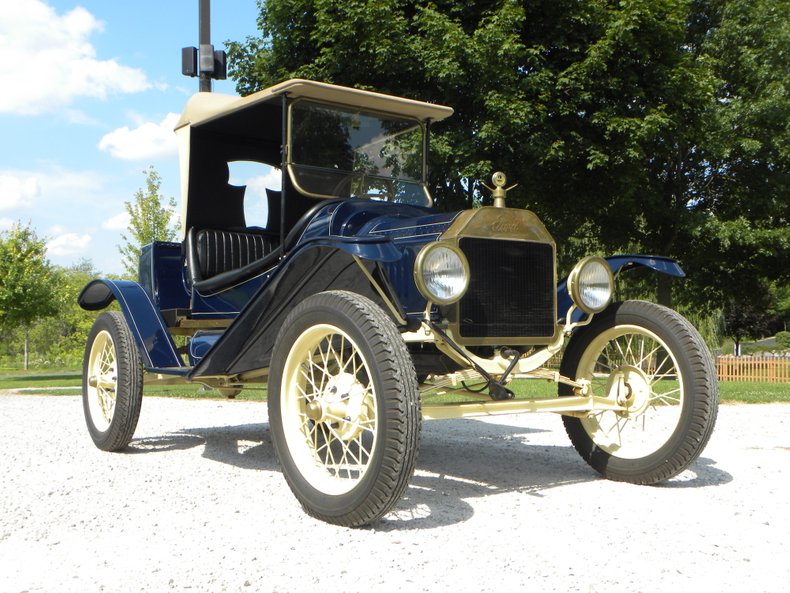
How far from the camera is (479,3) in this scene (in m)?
14.8

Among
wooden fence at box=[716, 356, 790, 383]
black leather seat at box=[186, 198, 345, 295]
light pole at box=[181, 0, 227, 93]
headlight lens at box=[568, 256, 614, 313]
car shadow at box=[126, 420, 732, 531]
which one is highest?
light pole at box=[181, 0, 227, 93]

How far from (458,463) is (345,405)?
1955 mm

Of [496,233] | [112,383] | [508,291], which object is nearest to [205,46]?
[112,383]

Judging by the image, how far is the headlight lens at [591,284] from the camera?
A: 179 inches

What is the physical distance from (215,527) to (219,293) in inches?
92.4

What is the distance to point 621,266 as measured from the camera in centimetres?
497

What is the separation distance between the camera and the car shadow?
4164mm

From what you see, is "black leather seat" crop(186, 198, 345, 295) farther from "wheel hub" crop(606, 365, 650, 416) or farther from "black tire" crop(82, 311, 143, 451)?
"wheel hub" crop(606, 365, 650, 416)

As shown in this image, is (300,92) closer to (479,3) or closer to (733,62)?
(479,3)

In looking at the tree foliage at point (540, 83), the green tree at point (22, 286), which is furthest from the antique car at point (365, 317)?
the green tree at point (22, 286)

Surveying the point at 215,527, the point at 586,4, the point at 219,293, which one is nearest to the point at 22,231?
the point at 586,4

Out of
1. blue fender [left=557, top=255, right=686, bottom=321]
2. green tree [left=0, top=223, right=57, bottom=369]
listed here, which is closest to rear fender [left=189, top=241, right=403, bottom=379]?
blue fender [left=557, top=255, right=686, bottom=321]

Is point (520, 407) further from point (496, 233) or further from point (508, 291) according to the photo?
point (496, 233)

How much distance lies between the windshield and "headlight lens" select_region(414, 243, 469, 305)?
166 cm
